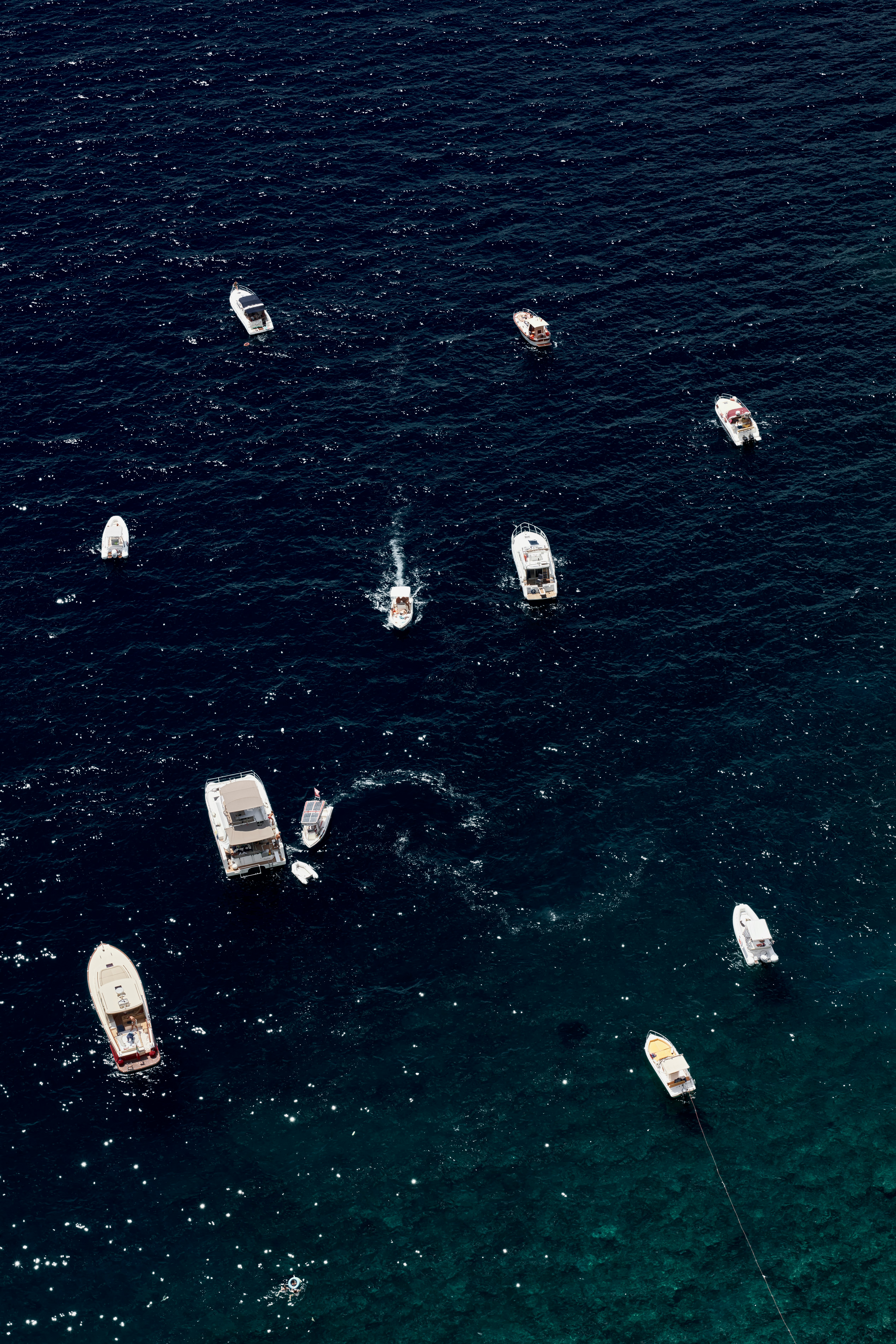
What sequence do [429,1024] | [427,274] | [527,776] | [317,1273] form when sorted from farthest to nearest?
[427,274]
[527,776]
[429,1024]
[317,1273]

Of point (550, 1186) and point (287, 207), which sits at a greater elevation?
point (287, 207)

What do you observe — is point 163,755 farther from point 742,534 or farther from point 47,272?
point 47,272

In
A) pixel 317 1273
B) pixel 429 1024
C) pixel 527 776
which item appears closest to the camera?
pixel 317 1273

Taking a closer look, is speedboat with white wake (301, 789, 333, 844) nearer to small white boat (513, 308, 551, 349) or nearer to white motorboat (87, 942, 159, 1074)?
white motorboat (87, 942, 159, 1074)

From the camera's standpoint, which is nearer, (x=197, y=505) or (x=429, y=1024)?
(x=429, y=1024)

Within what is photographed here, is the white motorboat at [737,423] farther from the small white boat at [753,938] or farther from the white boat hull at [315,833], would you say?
the white boat hull at [315,833]

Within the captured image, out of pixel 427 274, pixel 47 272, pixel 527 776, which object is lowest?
pixel 527 776

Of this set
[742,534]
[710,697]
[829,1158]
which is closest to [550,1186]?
[829,1158]

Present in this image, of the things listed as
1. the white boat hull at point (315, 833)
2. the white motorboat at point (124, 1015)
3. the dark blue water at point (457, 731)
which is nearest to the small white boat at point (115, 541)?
the dark blue water at point (457, 731)
